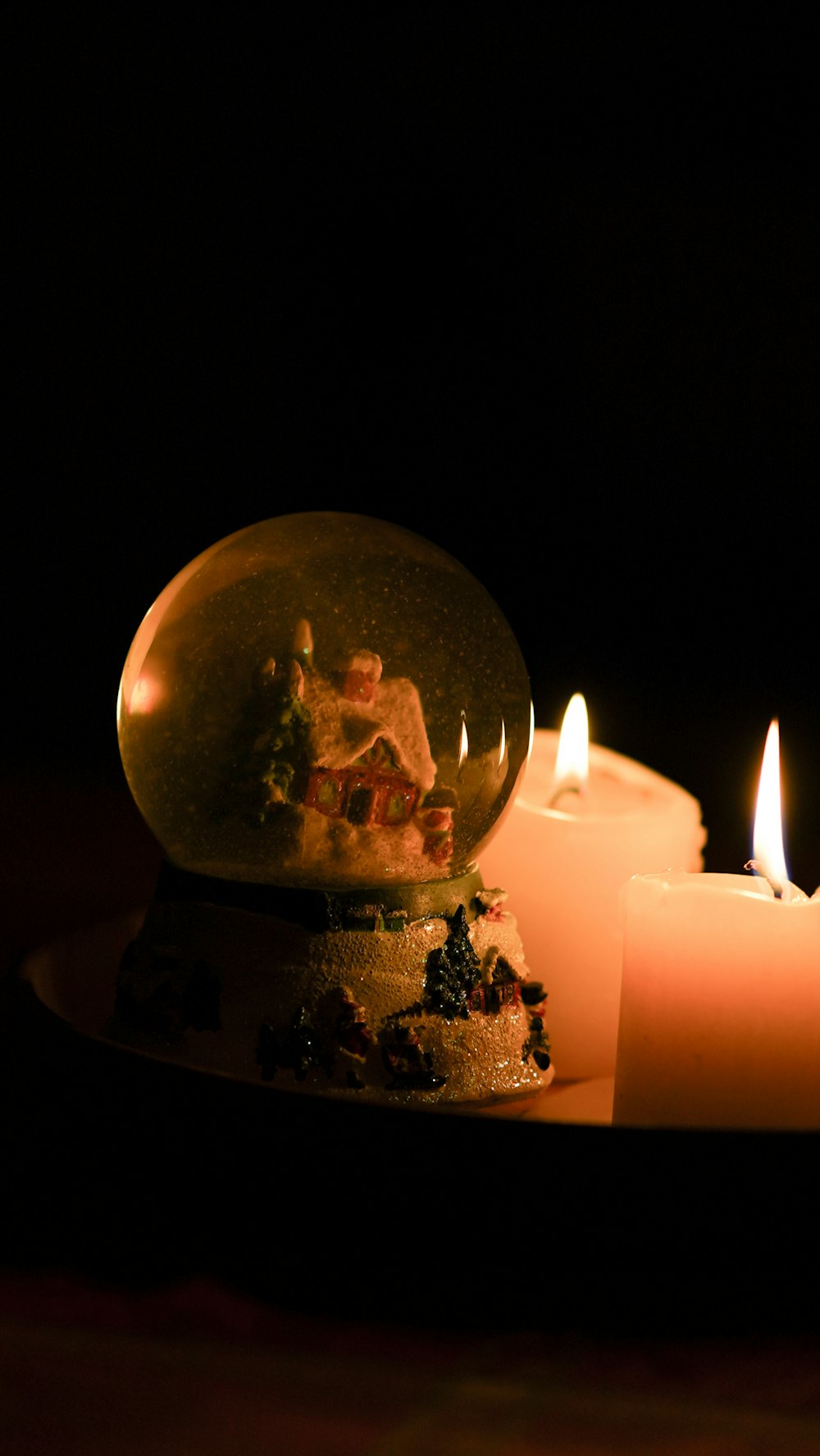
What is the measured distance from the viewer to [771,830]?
2.07 feet

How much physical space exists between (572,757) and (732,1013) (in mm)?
222

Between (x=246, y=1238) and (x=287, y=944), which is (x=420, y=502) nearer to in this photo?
(x=287, y=944)

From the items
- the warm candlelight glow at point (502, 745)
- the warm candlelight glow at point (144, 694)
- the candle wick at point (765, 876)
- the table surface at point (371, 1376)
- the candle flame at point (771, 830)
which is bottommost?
the table surface at point (371, 1376)

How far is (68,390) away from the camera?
64.4 inches

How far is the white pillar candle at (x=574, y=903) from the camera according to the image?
73cm

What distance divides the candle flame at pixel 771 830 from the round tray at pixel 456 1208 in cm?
16

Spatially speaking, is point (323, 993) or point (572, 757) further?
point (572, 757)

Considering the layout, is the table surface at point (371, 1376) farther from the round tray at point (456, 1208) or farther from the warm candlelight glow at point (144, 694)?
the warm candlelight glow at point (144, 694)

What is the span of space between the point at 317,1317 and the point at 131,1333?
6 cm

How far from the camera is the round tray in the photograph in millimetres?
456

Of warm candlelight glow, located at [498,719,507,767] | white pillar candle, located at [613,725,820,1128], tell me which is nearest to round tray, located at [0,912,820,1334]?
white pillar candle, located at [613,725,820,1128]

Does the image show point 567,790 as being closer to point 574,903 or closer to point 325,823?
point 574,903

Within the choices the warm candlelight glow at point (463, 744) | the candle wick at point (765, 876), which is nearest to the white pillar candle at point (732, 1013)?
the candle wick at point (765, 876)

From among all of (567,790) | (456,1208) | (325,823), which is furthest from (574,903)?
(456,1208)
